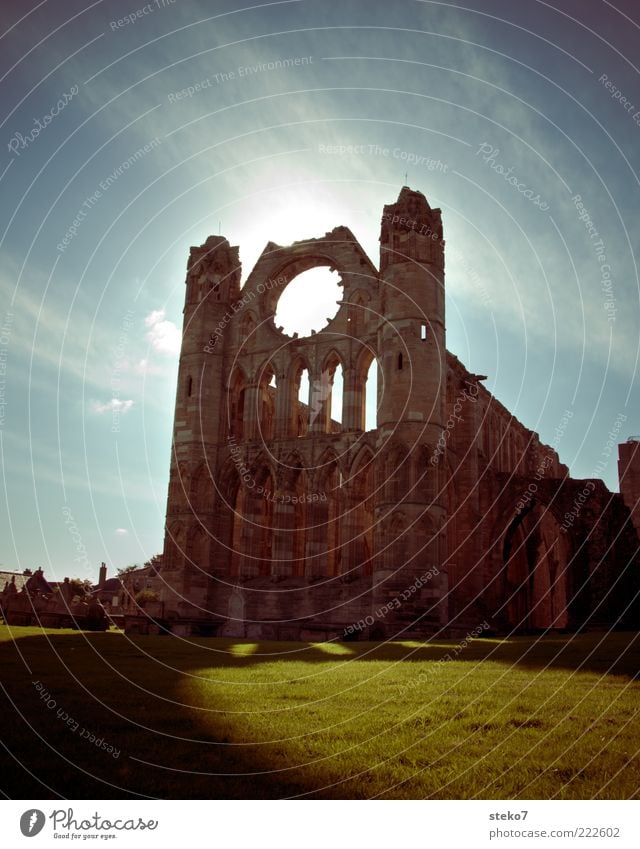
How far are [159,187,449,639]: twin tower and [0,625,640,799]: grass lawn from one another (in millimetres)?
13422

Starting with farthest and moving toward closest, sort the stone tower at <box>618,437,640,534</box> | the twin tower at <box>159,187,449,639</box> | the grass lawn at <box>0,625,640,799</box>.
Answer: the stone tower at <box>618,437,640,534</box>, the twin tower at <box>159,187,449,639</box>, the grass lawn at <box>0,625,640,799</box>

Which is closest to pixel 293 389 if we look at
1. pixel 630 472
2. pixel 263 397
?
pixel 263 397

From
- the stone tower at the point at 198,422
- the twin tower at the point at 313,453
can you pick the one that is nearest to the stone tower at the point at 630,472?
the twin tower at the point at 313,453

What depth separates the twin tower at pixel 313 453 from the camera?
94.2 ft

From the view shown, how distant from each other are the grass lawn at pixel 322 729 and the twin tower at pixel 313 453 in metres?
13.4

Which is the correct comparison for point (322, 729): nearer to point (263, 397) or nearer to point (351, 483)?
point (351, 483)

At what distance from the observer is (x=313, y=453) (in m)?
32.5

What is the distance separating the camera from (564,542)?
3538 centimetres

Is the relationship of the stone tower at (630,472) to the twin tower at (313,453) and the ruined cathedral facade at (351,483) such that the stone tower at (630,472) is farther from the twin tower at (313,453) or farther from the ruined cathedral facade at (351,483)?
the twin tower at (313,453)

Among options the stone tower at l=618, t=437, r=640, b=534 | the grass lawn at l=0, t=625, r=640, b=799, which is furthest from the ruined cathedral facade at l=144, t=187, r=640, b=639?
the grass lawn at l=0, t=625, r=640, b=799

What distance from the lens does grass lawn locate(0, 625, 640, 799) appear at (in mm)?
6555

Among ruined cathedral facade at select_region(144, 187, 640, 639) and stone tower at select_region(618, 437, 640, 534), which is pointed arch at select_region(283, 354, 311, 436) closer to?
ruined cathedral facade at select_region(144, 187, 640, 639)

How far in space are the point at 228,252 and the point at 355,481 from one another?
13.6 m
